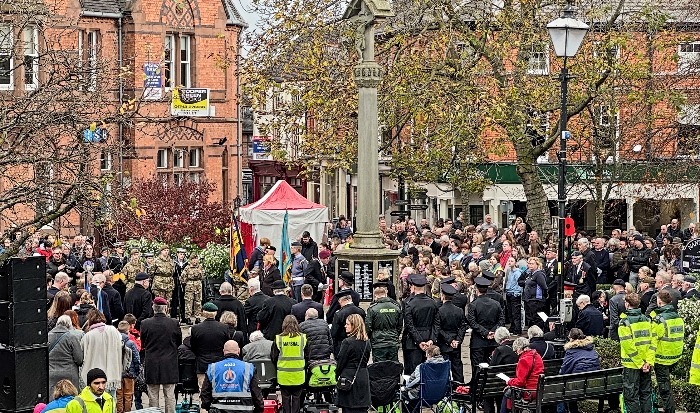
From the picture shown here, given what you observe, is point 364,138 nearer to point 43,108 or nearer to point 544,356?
point 544,356

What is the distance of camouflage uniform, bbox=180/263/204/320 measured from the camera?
2667 cm

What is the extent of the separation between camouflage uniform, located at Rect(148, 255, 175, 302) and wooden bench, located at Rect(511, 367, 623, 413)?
11.1 meters

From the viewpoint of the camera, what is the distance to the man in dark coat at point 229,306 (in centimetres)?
1967

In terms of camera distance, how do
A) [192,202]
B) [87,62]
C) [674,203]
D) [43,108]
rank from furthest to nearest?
[674,203], [192,202], [87,62], [43,108]

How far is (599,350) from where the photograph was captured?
19281 millimetres

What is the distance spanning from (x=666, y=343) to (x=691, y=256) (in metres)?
7.90

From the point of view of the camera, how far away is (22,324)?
1241 cm

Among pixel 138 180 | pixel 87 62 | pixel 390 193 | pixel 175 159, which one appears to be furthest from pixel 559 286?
pixel 390 193

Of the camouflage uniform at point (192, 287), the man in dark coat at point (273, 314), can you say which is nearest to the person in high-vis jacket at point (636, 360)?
the man in dark coat at point (273, 314)

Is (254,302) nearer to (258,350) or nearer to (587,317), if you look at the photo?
(258,350)

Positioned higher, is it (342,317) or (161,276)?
(342,317)

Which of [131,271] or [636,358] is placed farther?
[131,271]

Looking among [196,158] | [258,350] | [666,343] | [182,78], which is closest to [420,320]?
[258,350]

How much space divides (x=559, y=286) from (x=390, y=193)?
35.5 metres
